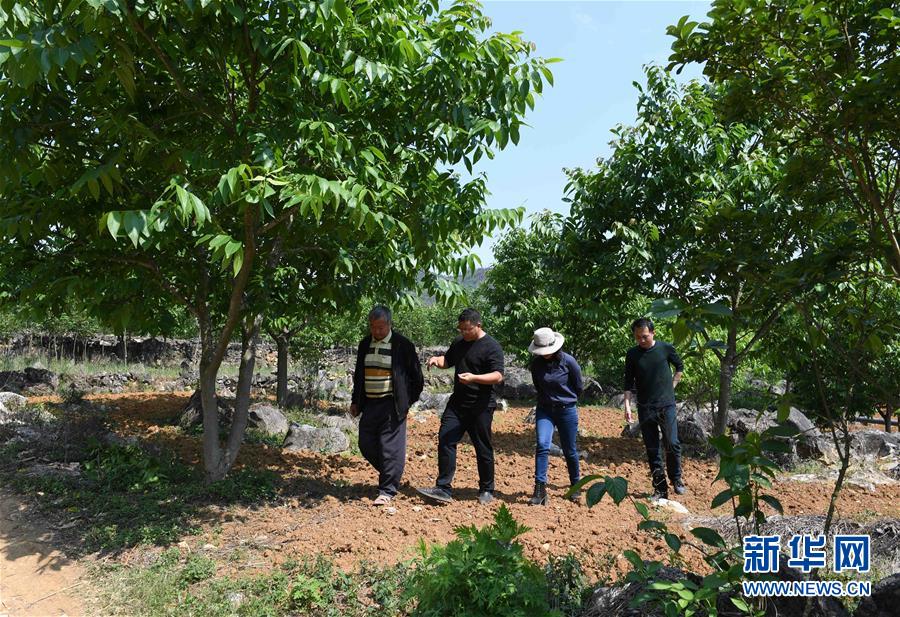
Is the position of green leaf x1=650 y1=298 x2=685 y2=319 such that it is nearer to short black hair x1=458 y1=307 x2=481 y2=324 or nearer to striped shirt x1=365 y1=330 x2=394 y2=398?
short black hair x1=458 y1=307 x2=481 y2=324

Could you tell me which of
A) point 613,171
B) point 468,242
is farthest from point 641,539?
point 613,171

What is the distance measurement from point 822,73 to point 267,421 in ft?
26.2

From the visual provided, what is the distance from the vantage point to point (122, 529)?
4.46m

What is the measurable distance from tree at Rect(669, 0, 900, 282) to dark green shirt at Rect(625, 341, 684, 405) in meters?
2.97

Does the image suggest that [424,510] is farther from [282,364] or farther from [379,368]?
[282,364]

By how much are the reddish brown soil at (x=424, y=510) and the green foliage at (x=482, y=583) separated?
68 cm

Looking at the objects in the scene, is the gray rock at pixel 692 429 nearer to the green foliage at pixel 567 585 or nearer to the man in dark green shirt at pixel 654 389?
the man in dark green shirt at pixel 654 389

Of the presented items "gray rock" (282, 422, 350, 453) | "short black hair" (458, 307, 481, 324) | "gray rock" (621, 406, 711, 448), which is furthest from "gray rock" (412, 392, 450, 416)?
"short black hair" (458, 307, 481, 324)

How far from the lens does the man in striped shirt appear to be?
5.34 metres

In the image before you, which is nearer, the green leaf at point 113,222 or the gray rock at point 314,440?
the green leaf at point 113,222

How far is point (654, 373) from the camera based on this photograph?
18.7 feet

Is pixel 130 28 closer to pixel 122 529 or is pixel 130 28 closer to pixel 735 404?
pixel 122 529

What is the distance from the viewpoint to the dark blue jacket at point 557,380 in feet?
17.9

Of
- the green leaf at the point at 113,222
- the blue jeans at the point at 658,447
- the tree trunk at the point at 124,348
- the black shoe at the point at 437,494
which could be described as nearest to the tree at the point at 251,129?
the green leaf at the point at 113,222
